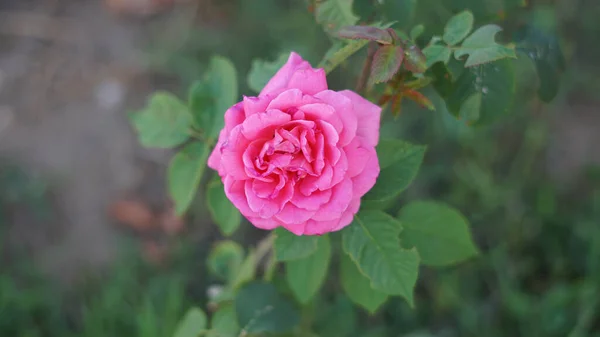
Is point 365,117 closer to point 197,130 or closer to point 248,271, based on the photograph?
point 197,130

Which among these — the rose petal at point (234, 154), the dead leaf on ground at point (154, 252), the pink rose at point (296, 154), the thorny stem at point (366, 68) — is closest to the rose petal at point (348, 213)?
the pink rose at point (296, 154)

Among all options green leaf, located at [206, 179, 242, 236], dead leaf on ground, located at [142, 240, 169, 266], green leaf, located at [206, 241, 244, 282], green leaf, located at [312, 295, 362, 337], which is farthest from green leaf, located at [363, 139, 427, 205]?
dead leaf on ground, located at [142, 240, 169, 266]

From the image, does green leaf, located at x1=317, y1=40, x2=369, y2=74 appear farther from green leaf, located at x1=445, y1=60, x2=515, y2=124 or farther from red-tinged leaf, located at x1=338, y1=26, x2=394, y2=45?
green leaf, located at x1=445, y1=60, x2=515, y2=124

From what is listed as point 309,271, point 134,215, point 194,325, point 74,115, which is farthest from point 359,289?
point 74,115

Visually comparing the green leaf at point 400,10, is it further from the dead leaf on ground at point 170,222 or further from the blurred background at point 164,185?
the dead leaf on ground at point 170,222

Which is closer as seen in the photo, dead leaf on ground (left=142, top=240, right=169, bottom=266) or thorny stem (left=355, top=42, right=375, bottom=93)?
thorny stem (left=355, top=42, right=375, bottom=93)

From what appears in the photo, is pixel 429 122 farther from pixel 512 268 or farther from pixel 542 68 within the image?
pixel 542 68
